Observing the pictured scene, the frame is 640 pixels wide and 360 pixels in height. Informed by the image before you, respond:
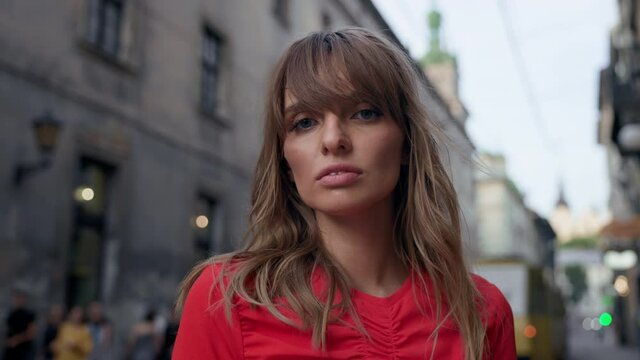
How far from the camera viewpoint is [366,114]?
176 centimetres

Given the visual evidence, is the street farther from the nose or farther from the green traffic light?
the nose

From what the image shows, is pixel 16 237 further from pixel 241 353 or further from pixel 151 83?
pixel 241 353

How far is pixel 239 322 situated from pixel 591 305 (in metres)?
124

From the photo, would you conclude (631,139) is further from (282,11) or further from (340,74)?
(282,11)

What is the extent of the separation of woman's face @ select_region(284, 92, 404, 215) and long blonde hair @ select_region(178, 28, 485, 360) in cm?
4

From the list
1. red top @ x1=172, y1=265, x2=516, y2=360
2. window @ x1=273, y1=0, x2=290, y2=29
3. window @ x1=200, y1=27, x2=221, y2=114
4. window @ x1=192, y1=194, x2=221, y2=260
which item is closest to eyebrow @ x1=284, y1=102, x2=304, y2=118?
Answer: red top @ x1=172, y1=265, x2=516, y2=360

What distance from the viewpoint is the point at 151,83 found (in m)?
14.7

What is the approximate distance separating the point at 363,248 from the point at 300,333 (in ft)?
1.02

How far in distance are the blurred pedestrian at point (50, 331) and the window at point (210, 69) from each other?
7.13m

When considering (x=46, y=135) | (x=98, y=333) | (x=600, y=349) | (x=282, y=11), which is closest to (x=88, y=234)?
(x=98, y=333)

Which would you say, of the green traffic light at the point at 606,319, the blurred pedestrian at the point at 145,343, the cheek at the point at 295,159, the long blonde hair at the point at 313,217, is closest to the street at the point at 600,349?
the green traffic light at the point at 606,319

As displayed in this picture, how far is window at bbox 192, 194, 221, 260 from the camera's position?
16.5m

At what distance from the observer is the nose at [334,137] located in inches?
66.1

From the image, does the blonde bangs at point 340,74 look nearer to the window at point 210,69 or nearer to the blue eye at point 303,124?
the blue eye at point 303,124
